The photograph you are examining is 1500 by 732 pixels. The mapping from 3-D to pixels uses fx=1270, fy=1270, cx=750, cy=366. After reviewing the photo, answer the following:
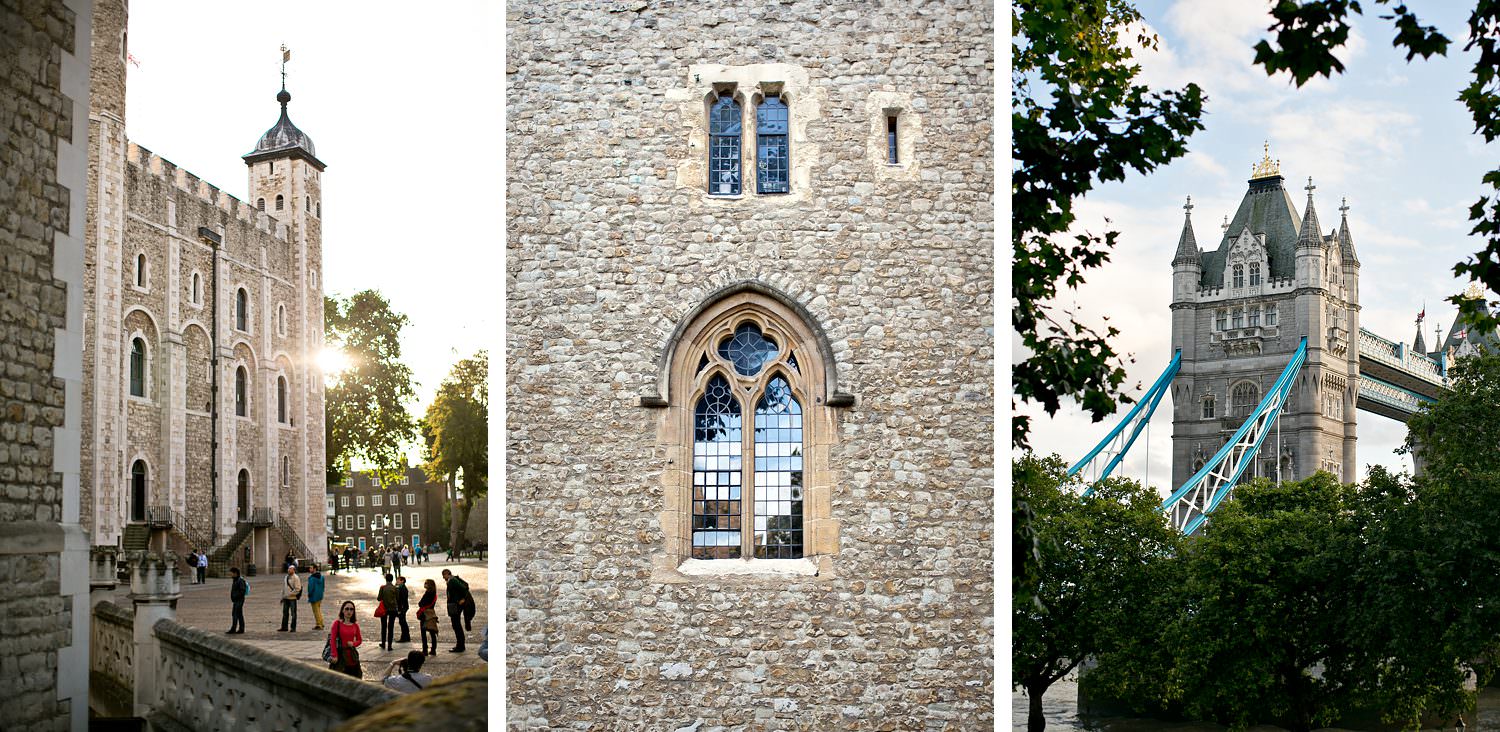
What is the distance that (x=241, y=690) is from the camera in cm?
726

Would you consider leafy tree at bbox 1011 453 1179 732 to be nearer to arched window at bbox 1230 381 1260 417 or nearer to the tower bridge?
the tower bridge

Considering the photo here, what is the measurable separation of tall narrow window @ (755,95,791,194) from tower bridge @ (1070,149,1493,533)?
236ft

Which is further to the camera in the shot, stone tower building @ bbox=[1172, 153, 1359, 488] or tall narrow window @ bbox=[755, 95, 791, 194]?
stone tower building @ bbox=[1172, 153, 1359, 488]

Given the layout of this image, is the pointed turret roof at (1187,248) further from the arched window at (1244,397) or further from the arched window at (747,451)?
the arched window at (747,451)

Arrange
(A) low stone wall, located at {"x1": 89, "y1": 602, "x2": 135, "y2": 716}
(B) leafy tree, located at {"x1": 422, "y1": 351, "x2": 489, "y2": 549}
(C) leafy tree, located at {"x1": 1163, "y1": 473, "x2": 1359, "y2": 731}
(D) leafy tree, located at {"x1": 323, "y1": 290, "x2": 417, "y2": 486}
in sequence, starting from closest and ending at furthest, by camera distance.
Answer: (A) low stone wall, located at {"x1": 89, "y1": 602, "x2": 135, "y2": 716}, (C) leafy tree, located at {"x1": 1163, "y1": 473, "x2": 1359, "y2": 731}, (B) leafy tree, located at {"x1": 422, "y1": 351, "x2": 489, "y2": 549}, (D) leafy tree, located at {"x1": 323, "y1": 290, "x2": 417, "y2": 486}

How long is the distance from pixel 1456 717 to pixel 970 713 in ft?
77.5

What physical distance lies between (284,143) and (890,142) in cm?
3981

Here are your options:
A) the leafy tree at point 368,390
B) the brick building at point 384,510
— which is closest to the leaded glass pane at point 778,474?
the leafy tree at point 368,390

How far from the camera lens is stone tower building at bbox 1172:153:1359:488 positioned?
81.2 m

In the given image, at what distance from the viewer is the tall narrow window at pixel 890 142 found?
8.83 metres

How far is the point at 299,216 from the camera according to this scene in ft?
141

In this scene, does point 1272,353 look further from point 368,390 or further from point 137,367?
point 137,367

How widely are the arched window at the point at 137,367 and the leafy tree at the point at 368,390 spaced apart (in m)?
13.4

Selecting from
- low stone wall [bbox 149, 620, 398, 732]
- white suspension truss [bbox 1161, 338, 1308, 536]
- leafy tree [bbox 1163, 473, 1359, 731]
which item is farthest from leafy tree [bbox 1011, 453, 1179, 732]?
white suspension truss [bbox 1161, 338, 1308, 536]
